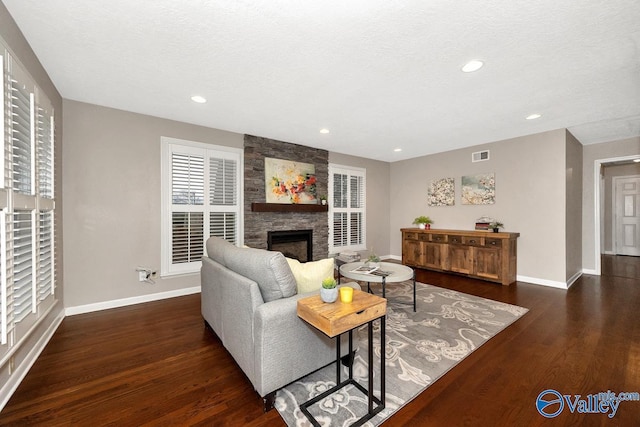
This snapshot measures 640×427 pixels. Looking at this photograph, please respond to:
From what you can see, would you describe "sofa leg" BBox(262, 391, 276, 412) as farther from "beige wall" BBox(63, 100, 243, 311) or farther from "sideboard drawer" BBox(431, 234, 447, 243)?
"sideboard drawer" BBox(431, 234, 447, 243)

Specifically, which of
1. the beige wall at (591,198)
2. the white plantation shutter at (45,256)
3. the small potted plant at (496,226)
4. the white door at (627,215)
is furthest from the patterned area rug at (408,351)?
the white door at (627,215)

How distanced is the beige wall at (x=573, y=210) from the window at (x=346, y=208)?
3665mm

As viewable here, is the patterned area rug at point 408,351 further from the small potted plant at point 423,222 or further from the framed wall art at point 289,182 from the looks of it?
the framed wall art at point 289,182

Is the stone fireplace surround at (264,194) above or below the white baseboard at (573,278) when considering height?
above

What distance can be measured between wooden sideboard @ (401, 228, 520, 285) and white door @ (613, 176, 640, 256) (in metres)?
5.03

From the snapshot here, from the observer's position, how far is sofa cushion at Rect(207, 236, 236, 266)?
2350 mm

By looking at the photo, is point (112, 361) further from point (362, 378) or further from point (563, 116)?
point (563, 116)

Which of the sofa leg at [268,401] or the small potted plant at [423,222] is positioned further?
the small potted plant at [423,222]

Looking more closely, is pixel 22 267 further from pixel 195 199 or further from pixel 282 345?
pixel 195 199

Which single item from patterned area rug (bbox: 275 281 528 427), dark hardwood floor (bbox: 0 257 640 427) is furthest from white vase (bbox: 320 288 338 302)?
dark hardwood floor (bbox: 0 257 640 427)

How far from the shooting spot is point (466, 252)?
4.71 metres

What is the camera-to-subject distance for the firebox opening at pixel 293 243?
4.68m

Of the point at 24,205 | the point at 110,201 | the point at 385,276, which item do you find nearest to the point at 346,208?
the point at 385,276

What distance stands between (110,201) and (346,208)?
4.30m
